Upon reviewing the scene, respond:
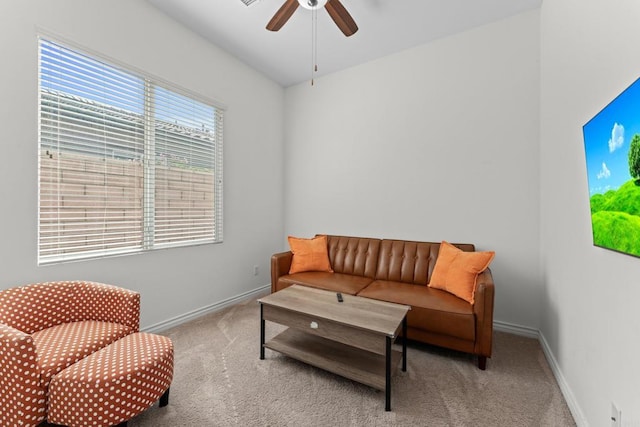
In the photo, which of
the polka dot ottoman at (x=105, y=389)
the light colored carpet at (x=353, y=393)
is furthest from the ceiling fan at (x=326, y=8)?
the light colored carpet at (x=353, y=393)

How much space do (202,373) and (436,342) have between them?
178 cm

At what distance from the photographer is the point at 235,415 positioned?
151 centimetres

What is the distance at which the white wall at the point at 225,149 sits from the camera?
1709mm

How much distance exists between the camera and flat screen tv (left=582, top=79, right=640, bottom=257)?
94cm

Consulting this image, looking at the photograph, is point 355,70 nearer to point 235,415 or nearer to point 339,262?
point 339,262

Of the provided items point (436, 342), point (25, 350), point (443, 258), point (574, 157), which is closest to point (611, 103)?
point (574, 157)

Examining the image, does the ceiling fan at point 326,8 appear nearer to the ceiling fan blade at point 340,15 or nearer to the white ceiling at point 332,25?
the ceiling fan blade at point 340,15

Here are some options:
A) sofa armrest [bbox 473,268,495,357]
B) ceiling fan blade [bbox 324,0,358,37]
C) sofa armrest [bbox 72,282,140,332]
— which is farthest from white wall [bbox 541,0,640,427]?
sofa armrest [bbox 72,282,140,332]

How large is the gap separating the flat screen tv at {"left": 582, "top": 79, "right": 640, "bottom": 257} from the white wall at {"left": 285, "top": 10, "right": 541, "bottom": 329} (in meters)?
1.33

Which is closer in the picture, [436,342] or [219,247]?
[436,342]

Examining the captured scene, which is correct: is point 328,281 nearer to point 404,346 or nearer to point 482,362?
point 404,346

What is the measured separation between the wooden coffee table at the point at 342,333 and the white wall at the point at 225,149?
4.04 feet

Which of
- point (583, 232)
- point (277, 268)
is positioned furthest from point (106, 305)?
point (583, 232)

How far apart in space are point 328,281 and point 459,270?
121 centimetres
